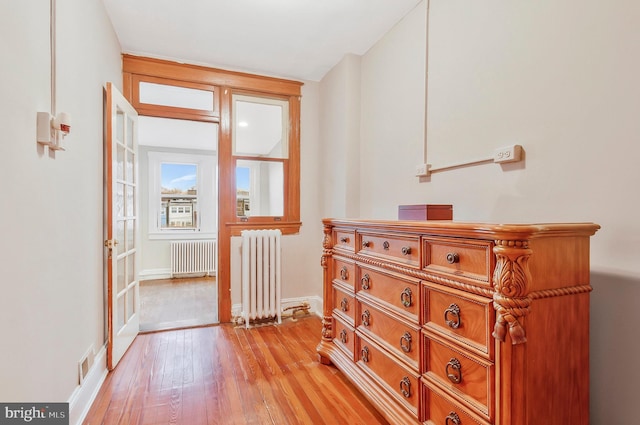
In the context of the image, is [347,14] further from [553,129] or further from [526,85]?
[553,129]

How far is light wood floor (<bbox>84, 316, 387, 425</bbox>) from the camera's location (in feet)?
5.92

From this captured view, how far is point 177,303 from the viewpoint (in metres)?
4.04

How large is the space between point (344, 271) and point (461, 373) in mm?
1057

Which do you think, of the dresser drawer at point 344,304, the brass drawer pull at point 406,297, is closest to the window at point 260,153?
the dresser drawer at point 344,304

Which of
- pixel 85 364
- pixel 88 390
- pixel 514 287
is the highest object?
pixel 514 287

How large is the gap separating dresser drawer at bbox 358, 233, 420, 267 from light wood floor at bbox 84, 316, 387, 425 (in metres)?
0.94

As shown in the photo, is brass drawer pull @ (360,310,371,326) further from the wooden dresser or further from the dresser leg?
the dresser leg

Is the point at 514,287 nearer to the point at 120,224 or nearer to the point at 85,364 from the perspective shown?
the point at 85,364

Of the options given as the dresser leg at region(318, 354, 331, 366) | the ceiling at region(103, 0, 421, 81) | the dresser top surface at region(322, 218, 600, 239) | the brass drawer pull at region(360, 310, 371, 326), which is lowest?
the dresser leg at region(318, 354, 331, 366)

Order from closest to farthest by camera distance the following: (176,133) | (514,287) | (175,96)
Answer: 1. (514,287)
2. (175,96)
3. (176,133)

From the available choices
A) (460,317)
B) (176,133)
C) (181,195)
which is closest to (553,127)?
(460,317)

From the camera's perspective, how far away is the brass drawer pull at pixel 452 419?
1280 millimetres

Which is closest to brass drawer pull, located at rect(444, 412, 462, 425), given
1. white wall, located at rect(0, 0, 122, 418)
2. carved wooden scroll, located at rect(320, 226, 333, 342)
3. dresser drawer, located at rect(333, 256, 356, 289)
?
dresser drawer, located at rect(333, 256, 356, 289)

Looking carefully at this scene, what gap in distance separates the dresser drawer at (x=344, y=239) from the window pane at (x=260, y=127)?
156 centimetres
